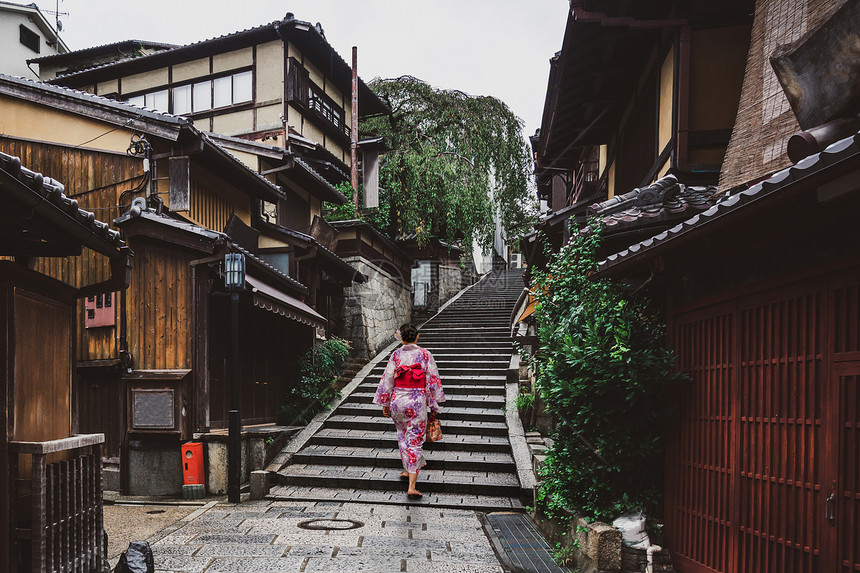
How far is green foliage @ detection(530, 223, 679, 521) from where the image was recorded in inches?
228

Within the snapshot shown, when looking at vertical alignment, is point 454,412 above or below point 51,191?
below

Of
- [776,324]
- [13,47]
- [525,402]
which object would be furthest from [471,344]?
[13,47]

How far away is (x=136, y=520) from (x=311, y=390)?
5.42 m

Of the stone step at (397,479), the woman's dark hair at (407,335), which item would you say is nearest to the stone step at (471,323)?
the stone step at (397,479)

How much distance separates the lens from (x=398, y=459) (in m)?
10.9

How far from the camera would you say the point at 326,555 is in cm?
641

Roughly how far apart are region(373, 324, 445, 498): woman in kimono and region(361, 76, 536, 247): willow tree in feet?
44.4

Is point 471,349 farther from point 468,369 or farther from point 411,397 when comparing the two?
point 411,397

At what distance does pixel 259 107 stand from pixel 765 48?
15.8 m

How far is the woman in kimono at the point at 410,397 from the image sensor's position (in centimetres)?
929

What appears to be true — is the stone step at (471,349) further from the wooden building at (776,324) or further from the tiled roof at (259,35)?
the wooden building at (776,324)

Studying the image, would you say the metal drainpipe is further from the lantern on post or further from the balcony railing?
the lantern on post

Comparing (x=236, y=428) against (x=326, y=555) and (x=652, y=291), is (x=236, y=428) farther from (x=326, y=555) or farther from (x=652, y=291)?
(x=652, y=291)

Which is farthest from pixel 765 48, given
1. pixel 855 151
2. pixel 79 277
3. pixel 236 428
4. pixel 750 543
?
pixel 79 277
